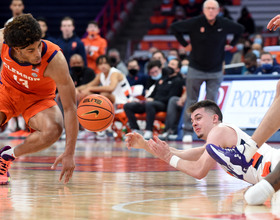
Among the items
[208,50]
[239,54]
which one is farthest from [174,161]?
[239,54]

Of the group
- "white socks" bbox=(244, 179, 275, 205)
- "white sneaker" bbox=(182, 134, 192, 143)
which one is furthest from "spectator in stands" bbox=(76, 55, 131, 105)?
"white socks" bbox=(244, 179, 275, 205)

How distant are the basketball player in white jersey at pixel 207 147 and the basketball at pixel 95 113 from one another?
44.1 inches

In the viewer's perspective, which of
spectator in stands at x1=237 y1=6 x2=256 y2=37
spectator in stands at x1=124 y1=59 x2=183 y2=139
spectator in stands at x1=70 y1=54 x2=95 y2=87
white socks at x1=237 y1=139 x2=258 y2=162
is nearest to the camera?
white socks at x1=237 y1=139 x2=258 y2=162

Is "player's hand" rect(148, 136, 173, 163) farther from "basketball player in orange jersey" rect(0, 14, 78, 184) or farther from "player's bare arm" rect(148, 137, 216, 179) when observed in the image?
"basketball player in orange jersey" rect(0, 14, 78, 184)

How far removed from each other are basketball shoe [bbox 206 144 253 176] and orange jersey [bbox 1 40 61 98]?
1.52 metres

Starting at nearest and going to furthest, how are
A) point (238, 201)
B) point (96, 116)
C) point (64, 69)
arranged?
point (238, 201), point (64, 69), point (96, 116)

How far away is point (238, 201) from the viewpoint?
11.1ft

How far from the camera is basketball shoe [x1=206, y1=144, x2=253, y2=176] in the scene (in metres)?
3.57

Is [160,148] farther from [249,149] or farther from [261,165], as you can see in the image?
[249,149]

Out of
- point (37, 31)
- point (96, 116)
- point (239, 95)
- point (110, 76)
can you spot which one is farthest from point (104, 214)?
point (110, 76)

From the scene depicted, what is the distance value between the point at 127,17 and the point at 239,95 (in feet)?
38.1

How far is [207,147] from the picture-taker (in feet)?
11.7

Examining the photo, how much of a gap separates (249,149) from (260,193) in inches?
20.3

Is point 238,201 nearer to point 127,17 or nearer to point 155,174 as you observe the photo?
point 155,174
